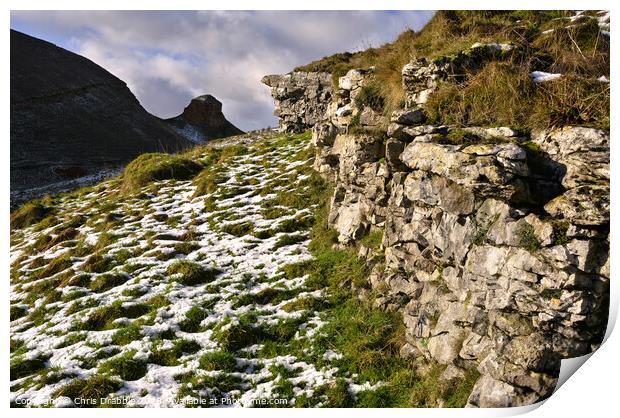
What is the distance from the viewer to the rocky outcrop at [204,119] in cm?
6062

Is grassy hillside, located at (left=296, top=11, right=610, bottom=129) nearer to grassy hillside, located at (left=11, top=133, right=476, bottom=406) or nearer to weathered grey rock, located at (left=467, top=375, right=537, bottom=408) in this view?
weathered grey rock, located at (left=467, top=375, right=537, bottom=408)

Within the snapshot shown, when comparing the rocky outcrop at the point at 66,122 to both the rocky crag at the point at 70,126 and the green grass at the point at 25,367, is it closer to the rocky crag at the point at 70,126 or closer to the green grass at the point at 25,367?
the rocky crag at the point at 70,126

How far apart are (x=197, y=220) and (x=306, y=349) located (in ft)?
30.3

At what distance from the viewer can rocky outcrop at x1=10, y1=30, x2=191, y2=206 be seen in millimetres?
33219

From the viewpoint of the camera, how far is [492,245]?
7203mm

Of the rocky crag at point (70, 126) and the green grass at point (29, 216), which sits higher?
the rocky crag at point (70, 126)

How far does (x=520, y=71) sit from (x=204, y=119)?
5920 centimetres

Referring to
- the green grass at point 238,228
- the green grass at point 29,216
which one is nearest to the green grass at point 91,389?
the green grass at point 238,228

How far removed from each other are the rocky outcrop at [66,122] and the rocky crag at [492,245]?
27604 millimetres

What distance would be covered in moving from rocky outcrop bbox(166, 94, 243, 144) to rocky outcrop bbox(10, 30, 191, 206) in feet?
24.0

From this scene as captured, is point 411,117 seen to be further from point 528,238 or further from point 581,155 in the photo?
point 528,238

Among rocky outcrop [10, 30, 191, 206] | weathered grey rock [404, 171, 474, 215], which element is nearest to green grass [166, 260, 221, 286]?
weathered grey rock [404, 171, 474, 215]

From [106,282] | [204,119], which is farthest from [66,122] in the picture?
[106,282]
